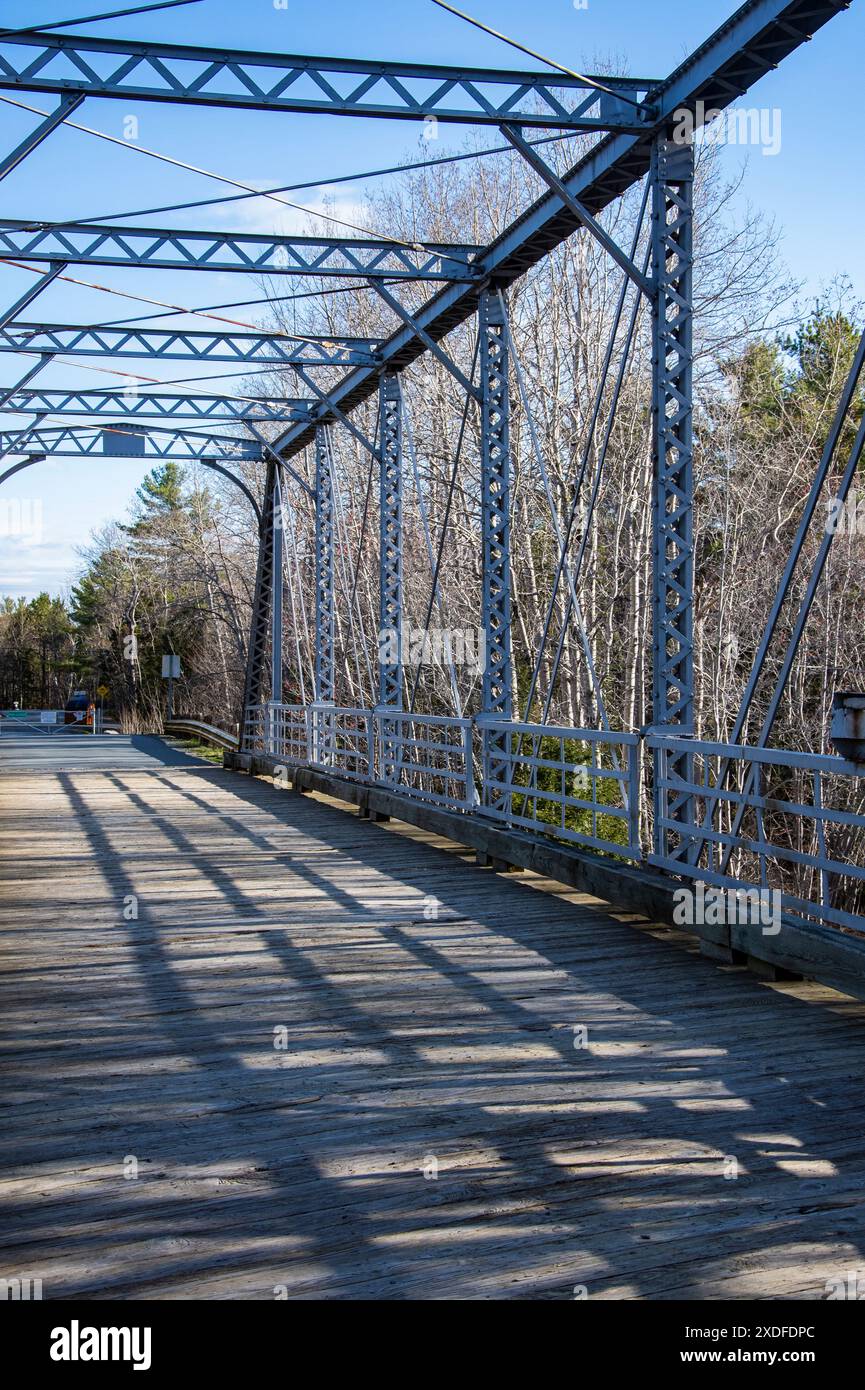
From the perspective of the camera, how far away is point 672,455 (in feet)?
29.3

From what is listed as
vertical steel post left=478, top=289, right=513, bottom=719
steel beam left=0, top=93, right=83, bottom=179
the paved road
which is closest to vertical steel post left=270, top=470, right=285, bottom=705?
the paved road

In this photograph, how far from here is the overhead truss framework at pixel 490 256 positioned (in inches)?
346

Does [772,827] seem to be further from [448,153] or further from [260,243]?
[260,243]

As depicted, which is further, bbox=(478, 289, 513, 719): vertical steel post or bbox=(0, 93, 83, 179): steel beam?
bbox=(478, 289, 513, 719): vertical steel post

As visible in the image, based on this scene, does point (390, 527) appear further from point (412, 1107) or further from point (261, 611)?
point (412, 1107)

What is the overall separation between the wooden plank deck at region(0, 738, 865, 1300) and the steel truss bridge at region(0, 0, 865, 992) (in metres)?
0.75

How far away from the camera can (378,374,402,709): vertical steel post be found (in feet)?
→ 55.1

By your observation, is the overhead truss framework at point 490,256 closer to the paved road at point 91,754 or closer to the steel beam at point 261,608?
the steel beam at point 261,608

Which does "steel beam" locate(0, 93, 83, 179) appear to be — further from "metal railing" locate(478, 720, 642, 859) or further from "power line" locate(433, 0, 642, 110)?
"metal railing" locate(478, 720, 642, 859)

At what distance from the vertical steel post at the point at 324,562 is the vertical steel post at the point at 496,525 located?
720cm

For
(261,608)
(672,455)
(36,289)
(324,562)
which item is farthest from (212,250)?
(261,608)

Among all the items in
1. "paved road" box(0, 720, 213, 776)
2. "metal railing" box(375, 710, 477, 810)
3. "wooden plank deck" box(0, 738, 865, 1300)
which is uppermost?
"metal railing" box(375, 710, 477, 810)

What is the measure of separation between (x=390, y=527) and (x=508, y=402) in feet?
15.7
